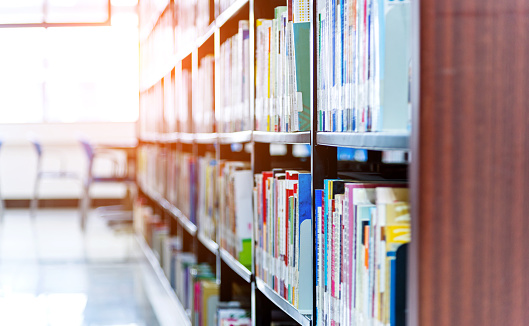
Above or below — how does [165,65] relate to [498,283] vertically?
above

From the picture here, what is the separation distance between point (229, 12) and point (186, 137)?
3.71 feet

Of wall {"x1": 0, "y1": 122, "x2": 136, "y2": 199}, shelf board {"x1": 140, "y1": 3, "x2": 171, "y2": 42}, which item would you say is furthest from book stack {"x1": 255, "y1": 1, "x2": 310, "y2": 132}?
wall {"x1": 0, "y1": 122, "x2": 136, "y2": 199}

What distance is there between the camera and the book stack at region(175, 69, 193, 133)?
3111mm

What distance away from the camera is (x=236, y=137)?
2098 millimetres

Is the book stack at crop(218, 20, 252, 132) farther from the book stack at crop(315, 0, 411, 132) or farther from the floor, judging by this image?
the floor

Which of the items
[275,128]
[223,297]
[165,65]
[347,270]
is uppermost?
[165,65]

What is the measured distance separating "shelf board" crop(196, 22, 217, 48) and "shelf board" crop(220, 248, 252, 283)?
0.77m

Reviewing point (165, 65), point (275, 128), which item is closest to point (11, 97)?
point (165, 65)

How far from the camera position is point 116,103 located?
8.14m

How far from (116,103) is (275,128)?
6752mm

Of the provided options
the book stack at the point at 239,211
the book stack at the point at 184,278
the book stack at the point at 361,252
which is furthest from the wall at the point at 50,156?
the book stack at the point at 361,252

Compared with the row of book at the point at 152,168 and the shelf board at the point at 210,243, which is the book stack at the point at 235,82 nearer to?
the shelf board at the point at 210,243

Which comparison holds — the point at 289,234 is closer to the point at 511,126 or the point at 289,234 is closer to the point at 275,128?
the point at 275,128

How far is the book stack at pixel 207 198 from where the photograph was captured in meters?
2.45
